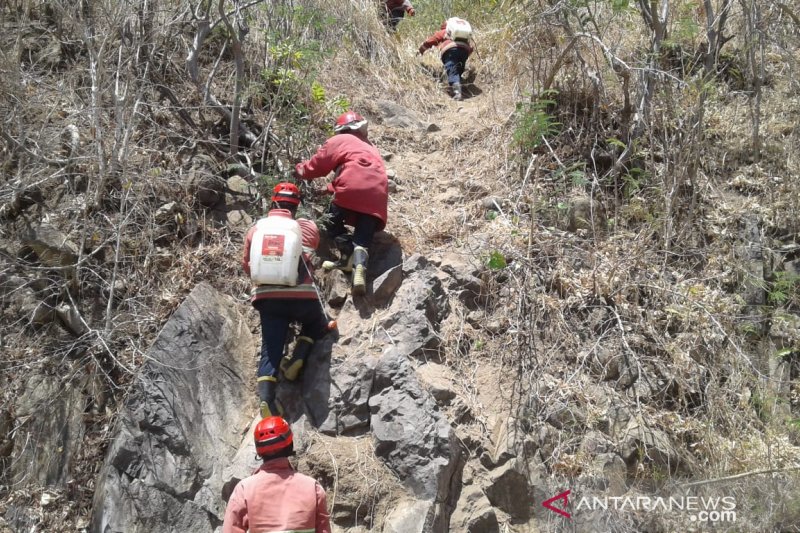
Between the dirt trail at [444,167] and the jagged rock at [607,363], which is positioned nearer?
the jagged rock at [607,363]

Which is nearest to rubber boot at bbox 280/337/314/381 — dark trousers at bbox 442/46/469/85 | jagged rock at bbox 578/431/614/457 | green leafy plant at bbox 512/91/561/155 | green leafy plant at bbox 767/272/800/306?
jagged rock at bbox 578/431/614/457

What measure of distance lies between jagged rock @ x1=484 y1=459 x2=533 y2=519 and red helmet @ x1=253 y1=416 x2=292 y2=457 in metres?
1.37

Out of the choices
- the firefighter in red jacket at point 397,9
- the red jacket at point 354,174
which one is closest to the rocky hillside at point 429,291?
the red jacket at point 354,174

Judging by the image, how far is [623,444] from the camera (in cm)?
463

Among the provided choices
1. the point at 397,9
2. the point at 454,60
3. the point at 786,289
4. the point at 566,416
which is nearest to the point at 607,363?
the point at 566,416

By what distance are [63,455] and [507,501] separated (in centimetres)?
308

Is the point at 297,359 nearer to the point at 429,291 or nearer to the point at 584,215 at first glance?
the point at 429,291

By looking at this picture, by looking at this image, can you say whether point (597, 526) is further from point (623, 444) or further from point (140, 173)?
point (140, 173)

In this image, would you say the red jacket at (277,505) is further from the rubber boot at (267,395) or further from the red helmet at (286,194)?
the red helmet at (286,194)

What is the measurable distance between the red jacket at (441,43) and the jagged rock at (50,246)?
513cm

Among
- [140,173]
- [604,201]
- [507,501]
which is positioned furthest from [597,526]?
[140,173]

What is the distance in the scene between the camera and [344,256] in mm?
5543

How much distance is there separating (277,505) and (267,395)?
1.01 meters

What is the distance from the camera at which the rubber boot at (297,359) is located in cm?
480
